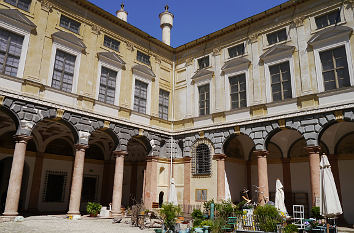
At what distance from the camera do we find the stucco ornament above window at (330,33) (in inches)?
562

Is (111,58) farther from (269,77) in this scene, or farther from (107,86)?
(269,77)

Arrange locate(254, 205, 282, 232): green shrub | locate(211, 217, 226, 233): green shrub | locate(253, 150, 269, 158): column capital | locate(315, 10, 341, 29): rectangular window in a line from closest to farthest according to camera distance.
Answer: locate(211, 217, 226, 233): green shrub, locate(254, 205, 282, 232): green shrub, locate(315, 10, 341, 29): rectangular window, locate(253, 150, 269, 158): column capital

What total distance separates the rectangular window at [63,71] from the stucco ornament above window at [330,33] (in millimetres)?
12505

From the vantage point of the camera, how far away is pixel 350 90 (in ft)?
44.9

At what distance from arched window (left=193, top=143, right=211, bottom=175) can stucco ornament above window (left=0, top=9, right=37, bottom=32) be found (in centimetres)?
1136

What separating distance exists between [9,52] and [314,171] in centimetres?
1517

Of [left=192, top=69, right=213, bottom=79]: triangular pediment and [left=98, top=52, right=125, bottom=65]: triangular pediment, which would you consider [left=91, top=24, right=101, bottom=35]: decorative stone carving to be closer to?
[left=98, top=52, right=125, bottom=65]: triangular pediment

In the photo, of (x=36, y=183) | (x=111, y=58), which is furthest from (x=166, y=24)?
(x=36, y=183)

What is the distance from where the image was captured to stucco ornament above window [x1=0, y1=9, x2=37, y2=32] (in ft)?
44.7

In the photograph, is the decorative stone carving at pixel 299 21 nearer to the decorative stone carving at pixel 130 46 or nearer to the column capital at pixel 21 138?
the decorative stone carving at pixel 130 46

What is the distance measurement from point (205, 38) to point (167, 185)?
395 inches

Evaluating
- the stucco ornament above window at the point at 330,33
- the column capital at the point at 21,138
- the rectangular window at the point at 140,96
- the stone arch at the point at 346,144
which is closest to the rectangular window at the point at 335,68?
the stucco ornament above window at the point at 330,33

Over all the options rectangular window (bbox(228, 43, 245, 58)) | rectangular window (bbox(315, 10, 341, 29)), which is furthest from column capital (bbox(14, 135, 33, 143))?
rectangular window (bbox(315, 10, 341, 29))

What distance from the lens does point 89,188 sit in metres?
21.3
